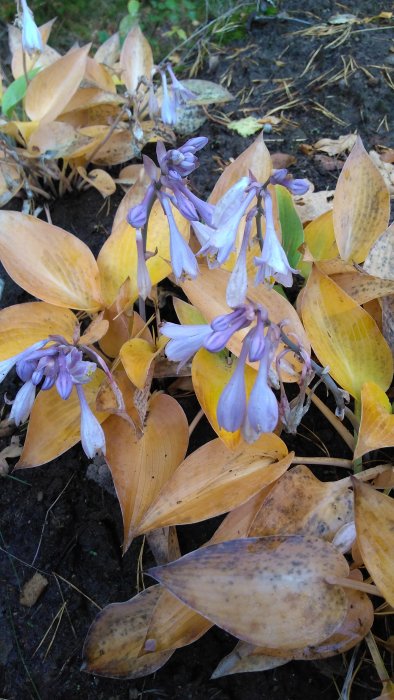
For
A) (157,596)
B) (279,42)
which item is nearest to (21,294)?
(157,596)

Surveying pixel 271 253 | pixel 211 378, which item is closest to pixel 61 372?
pixel 211 378

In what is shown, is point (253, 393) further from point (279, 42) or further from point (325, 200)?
point (279, 42)

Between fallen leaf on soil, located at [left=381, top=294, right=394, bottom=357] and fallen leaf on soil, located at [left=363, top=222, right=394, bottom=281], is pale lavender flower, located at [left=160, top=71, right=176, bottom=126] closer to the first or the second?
fallen leaf on soil, located at [left=363, top=222, right=394, bottom=281]

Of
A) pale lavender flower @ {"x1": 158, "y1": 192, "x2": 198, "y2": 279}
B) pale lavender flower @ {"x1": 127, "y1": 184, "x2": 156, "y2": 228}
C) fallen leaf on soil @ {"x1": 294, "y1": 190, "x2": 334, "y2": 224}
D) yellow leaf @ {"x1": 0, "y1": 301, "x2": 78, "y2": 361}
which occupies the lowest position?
fallen leaf on soil @ {"x1": 294, "y1": 190, "x2": 334, "y2": 224}

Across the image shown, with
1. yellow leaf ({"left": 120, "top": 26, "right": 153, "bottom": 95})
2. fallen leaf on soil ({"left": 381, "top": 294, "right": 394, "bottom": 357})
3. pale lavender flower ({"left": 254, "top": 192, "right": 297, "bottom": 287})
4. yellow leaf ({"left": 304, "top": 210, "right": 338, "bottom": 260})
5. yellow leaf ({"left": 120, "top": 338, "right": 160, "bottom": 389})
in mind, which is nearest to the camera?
pale lavender flower ({"left": 254, "top": 192, "right": 297, "bottom": 287})

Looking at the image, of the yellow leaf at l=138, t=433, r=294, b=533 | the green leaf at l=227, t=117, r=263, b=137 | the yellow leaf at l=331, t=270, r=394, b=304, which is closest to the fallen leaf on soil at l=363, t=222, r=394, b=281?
the yellow leaf at l=331, t=270, r=394, b=304

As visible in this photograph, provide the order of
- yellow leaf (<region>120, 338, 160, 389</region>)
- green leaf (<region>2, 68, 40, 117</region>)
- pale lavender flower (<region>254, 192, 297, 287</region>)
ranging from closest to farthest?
pale lavender flower (<region>254, 192, 297, 287</region>) < yellow leaf (<region>120, 338, 160, 389</region>) < green leaf (<region>2, 68, 40, 117</region>)

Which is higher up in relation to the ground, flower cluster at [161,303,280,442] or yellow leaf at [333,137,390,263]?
flower cluster at [161,303,280,442]

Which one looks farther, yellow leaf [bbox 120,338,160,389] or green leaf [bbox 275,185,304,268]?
A: green leaf [bbox 275,185,304,268]
